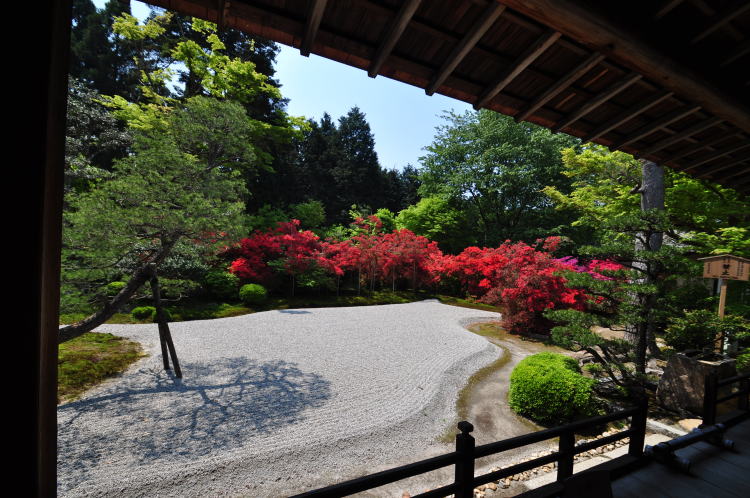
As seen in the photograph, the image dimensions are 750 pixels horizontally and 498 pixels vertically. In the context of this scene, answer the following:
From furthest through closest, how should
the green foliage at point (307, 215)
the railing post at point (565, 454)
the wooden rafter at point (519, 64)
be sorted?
the green foliage at point (307, 215) < the railing post at point (565, 454) < the wooden rafter at point (519, 64)

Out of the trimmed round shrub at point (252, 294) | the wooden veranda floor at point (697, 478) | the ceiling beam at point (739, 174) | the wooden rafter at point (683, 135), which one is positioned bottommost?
the trimmed round shrub at point (252, 294)

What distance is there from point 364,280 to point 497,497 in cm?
1247

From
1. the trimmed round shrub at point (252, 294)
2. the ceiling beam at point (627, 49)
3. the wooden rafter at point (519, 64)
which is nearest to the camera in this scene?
the ceiling beam at point (627, 49)

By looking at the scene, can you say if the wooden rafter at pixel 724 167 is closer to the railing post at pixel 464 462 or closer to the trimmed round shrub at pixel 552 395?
the trimmed round shrub at pixel 552 395

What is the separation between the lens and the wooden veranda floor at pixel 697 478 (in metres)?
2.26

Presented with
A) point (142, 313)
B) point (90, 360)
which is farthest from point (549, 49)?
point (142, 313)

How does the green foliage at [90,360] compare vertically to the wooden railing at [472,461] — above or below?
below

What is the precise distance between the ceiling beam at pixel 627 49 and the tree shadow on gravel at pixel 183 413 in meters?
4.53

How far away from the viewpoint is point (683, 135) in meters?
2.25

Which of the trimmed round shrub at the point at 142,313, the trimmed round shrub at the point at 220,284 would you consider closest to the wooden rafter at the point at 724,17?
the trimmed round shrub at the point at 142,313

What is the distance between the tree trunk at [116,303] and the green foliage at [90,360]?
23.8 inches

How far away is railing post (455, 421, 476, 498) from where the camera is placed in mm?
1812

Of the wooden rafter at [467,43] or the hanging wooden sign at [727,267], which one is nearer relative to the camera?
the wooden rafter at [467,43]

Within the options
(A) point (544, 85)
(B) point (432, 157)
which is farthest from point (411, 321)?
(B) point (432, 157)
